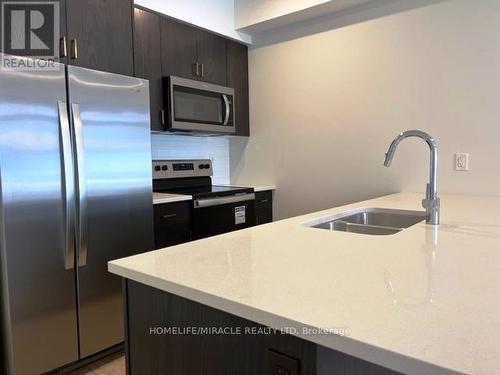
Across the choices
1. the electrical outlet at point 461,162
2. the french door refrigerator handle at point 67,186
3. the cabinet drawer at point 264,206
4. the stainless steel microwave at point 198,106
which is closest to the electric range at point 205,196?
the cabinet drawer at point 264,206

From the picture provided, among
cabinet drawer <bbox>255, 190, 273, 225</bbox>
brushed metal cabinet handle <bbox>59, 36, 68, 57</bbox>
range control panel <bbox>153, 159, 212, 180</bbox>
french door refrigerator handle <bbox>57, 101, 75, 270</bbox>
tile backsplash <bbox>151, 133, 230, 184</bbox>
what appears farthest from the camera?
cabinet drawer <bbox>255, 190, 273, 225</bbox>

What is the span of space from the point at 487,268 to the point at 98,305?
1920 millimetres

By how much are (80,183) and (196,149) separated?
5.25 ft

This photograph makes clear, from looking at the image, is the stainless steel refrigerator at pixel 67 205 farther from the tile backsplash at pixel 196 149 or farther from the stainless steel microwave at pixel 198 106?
the tile backsplash at pixel 196 149

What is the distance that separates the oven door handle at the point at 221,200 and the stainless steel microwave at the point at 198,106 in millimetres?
584

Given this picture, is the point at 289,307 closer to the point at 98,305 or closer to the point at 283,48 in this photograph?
the point at 98,305

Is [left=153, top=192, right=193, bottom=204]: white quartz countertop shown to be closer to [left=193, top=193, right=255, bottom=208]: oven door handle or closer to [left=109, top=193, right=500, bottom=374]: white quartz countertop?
[left=193, top=193, right=255, bottom=208]: oven door handle

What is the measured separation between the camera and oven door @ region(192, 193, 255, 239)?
8.66ft

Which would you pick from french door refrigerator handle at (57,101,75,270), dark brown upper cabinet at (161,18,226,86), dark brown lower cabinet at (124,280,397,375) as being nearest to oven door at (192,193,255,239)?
french door refrigerator handle at (57,101,75,270)

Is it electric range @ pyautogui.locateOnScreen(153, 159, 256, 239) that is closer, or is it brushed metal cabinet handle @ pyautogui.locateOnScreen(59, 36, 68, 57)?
brushed metal cabinet handle @ pyautogui.locateOnScreen(59, 36, 68, 57)

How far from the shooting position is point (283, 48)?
3.24 metres

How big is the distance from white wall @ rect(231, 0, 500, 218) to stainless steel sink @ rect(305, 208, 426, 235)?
90cm

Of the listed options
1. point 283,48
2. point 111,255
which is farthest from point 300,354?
point 283,48

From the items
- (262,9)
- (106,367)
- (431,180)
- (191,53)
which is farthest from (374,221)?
(262,9)
